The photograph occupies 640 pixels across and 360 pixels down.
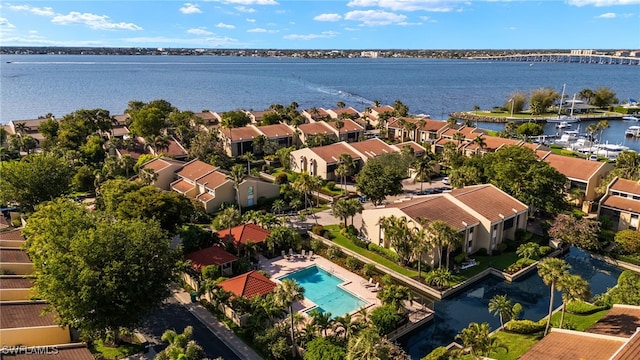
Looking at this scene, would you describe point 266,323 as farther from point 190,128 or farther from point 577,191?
point 190,128

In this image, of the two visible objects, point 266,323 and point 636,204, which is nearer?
point 266,323

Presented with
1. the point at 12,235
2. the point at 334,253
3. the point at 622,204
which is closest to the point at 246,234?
the point at 334,253

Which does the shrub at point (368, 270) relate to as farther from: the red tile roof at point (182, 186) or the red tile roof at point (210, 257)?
the red tile roof at point (182, 186)

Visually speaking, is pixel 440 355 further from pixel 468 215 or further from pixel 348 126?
pixel 348 126

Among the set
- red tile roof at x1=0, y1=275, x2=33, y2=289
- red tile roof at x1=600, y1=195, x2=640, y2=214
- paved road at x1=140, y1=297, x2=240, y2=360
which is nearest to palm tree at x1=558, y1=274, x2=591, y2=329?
paved road at x1=140, y1=297, x2=240, y2=360

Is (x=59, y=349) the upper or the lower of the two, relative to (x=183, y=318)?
upper

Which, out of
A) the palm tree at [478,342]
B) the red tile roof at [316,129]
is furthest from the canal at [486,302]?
the red tile roof at [316,129]

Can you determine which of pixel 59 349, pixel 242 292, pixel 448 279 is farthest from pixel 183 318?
pixel 448 279
